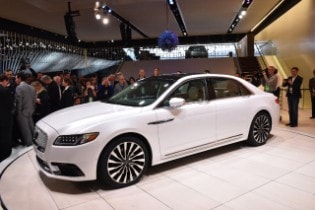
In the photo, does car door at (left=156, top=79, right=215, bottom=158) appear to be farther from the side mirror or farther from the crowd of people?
the crowd of people

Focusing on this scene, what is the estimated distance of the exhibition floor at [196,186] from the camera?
10.3 feet

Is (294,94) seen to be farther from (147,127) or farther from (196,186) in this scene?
(147,127)

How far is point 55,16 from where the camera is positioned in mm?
11000

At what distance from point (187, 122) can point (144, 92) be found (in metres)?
0.84

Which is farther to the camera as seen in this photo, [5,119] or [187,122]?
[5,119]

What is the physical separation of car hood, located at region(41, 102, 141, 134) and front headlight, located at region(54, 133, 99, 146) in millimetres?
69

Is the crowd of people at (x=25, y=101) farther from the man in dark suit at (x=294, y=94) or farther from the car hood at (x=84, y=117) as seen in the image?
the man in dark suit at (x=294, y=94)

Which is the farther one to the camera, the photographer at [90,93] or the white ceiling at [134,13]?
the white ceiling at [134,13]

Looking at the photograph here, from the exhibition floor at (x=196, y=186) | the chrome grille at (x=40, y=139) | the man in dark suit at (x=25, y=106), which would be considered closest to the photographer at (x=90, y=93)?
the man in dark suit at (x=25, y=106)

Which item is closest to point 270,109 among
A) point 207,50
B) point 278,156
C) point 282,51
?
point 278,156

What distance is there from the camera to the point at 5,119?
15.7ft

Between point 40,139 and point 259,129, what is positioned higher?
point 40,139

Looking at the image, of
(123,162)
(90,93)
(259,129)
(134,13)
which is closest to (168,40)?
(90,93)

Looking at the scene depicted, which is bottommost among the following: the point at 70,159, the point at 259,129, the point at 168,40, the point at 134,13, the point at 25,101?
the point at 259,129
